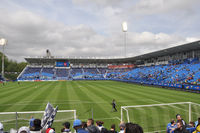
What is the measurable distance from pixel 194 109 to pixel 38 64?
8378 centimetres

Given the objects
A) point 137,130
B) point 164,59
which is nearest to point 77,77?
point 164,59

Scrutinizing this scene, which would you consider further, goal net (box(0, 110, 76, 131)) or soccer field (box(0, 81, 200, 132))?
soccer field (box(0, 81, 200, 132))

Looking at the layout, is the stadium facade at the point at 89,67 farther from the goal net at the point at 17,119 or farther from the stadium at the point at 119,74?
the goal net at the point at 17,119

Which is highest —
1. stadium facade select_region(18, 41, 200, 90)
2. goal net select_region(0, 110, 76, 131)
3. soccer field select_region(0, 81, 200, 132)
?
stadium facade select_region(18, 41, 200, 90)

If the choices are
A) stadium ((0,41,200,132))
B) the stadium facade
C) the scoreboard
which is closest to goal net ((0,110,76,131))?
stadium ((0,41,200,132))

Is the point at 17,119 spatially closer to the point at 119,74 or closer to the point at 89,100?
the point at 89,100

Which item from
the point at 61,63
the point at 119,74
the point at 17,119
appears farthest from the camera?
the point at 61,63

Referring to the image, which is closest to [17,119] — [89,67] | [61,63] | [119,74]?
[119,74]

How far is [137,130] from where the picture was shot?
246cm

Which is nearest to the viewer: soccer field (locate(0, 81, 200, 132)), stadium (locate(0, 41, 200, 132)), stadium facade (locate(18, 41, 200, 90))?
soccer field (locate(0, 81, 200, 132))

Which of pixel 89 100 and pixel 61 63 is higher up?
pixel 61 63

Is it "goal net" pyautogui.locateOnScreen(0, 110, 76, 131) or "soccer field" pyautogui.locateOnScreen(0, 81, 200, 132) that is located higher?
"goal net" pyautogui.locateOnScreen(0, 110, 76, 131)

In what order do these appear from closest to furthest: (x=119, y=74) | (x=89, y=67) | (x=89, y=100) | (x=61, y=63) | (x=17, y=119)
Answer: (x=17, y=119) < (x=89, y=100) < (x=119, y=74) < (x=61, y=63) < (x=89, y=67)

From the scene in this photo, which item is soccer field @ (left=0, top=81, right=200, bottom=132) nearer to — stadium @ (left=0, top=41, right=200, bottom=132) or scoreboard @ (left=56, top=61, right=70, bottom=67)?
stadium @ (left=0, top=41, right=200, bottom=132)
